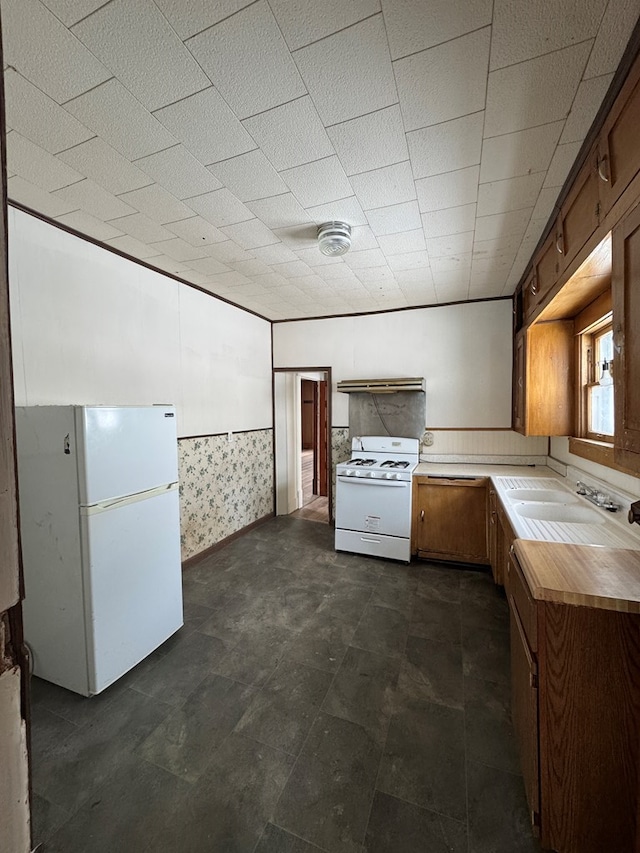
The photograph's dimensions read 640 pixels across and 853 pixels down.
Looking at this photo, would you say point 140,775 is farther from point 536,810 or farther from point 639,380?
point 639,380

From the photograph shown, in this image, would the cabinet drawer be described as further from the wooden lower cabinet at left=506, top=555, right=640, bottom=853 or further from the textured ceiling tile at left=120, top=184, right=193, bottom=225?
the textured ceiling tile at left=120, top=184, right=193, bottom=225

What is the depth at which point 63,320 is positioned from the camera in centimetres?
218

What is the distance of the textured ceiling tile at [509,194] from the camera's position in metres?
1.72

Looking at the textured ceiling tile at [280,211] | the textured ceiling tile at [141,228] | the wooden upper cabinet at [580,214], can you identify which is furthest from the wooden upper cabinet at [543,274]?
the textured ceiling tile at [141,228]

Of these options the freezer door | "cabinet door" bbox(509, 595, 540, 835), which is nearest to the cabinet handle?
"cabinet door" bbox(509, 595, 540, 835)

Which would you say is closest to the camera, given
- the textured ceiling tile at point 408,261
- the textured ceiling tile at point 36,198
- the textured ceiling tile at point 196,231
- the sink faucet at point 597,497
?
Result: the textured ceiling tile at point 36,198

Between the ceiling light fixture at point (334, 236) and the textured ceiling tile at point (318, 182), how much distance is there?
219 millimetres

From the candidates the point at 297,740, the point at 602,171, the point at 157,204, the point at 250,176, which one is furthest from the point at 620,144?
the point at 297,740

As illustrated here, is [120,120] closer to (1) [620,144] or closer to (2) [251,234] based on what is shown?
(2) [251,234]

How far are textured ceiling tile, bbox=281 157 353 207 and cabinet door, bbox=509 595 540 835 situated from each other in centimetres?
210

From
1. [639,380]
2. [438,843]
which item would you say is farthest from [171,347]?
[438,843]

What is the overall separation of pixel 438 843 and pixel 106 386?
110 inches

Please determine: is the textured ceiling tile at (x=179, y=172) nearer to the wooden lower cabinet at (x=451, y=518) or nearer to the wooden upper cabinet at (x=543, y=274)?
the wooden upper cabinet at (x=543, y=274)

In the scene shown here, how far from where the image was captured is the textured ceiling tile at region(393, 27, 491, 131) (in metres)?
1.12
